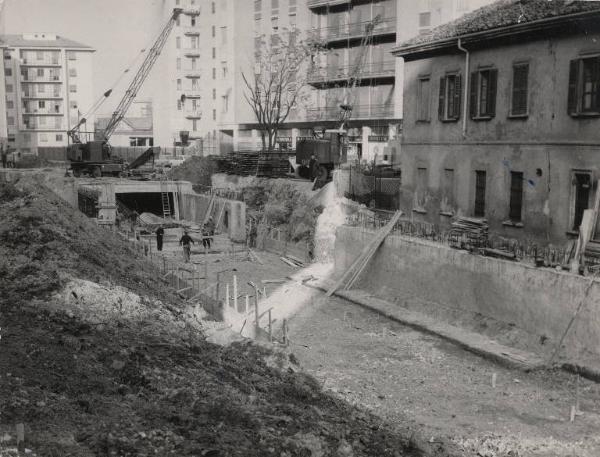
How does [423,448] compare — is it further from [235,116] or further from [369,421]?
[235,116]

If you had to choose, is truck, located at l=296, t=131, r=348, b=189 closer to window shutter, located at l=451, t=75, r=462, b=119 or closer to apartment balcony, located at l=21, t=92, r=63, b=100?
window shutter, located at l=451, t=75, r=462, b=119

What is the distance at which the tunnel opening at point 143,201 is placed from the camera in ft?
184

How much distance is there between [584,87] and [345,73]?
3569cm

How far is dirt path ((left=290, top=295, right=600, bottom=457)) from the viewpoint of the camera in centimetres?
1595

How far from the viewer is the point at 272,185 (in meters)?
48.5

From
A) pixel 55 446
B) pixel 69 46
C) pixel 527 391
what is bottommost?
pixel 527 391

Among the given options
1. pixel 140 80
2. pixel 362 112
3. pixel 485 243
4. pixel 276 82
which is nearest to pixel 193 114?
pixel 140 80

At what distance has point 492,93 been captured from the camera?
26719 mm

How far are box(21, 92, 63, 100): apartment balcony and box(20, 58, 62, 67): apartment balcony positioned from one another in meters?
3.80

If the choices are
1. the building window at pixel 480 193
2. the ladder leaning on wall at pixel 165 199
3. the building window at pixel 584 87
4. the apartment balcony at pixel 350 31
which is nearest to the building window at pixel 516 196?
the building window at pixel 480 193

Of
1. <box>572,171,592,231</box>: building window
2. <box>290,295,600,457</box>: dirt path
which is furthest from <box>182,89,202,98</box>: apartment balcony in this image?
<box>572,171,592,231</box>: building window

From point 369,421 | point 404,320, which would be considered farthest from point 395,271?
point 369,421

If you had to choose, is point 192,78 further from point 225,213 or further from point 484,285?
point 484,285

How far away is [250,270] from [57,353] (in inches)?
872
